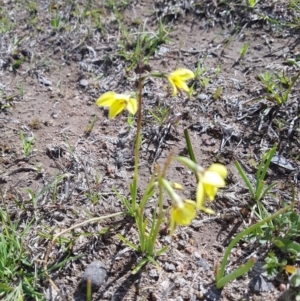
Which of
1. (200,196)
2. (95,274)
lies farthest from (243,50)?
(200,196)

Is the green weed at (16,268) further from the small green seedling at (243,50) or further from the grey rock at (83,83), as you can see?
the small green seedling at (243,50)

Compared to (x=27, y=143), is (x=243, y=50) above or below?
above

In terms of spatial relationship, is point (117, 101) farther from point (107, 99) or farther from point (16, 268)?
point (16, 268)

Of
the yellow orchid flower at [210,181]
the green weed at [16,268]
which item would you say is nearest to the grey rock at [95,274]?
the green weed at [16,268]

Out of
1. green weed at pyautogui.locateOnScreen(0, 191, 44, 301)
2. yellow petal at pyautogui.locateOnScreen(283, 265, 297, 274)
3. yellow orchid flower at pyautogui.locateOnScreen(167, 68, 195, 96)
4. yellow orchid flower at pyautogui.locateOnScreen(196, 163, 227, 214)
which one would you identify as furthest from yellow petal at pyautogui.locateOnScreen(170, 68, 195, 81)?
green weed at pyautogui.locateOnScreen(0, 191, 44, 301)

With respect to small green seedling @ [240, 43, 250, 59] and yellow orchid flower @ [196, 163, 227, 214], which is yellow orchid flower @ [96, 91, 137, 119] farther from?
small green seedling @ [240, 43, 250, 59]

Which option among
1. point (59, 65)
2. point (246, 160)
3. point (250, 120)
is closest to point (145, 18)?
point (59, 65)
